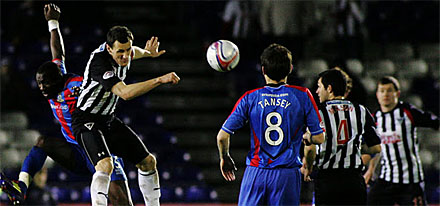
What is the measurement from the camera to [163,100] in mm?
10117

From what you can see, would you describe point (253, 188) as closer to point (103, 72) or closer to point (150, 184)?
point (150, 184)

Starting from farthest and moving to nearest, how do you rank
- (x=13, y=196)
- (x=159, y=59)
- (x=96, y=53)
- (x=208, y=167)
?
(x=159, y=59)
(x=208, y=167)
(x=13, y=196)
(x=96, y=53)

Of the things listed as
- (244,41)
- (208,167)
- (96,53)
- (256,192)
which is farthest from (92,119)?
(244,41)

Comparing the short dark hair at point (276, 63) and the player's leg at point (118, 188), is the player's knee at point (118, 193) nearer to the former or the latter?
the player's leg at point (118, 188)

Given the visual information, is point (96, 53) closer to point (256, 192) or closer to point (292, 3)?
point (256, 192)

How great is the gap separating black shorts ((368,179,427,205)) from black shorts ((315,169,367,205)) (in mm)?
1445

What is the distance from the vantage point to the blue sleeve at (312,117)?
4535 mm

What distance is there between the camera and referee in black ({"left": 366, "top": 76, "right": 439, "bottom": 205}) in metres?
6.41

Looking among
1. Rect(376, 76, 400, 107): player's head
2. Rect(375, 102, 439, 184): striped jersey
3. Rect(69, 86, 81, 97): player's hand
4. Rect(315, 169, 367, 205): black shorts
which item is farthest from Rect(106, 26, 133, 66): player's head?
Rect(375, 102, 439, 184): striped jersey

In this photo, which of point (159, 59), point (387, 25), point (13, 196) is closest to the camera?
point (13, 196)

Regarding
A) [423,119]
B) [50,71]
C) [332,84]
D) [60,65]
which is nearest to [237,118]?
[332,84]

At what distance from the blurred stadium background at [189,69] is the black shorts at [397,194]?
317 centimetres

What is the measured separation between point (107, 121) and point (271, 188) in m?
1.74

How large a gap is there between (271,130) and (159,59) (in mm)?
6018
